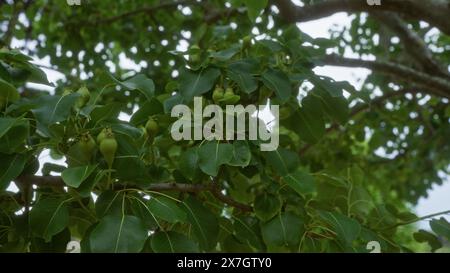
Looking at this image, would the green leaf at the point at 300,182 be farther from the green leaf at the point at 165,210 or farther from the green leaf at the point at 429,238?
the green leaf at the point at 429,238

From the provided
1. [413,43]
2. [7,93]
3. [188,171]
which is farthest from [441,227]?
[413,43]

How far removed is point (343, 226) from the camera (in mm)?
1238

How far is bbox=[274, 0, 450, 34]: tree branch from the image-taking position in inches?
72.2

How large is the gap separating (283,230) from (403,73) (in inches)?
45.8

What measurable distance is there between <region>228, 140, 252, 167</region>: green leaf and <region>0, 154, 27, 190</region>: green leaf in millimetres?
429

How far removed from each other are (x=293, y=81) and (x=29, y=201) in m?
0.70

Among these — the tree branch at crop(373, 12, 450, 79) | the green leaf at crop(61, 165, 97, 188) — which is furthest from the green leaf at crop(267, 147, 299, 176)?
the tree branch at crop(373, 12, 450, 79)

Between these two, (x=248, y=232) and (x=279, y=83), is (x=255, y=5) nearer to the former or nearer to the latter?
(x=279, y=83)

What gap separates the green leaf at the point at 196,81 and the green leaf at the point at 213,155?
14 cm

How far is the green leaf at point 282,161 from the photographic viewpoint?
4.36 ft

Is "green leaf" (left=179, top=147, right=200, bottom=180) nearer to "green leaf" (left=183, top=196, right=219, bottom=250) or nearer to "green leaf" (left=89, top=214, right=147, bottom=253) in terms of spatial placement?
"green leaf" (left=183, top=196, right=219, bottom=250)

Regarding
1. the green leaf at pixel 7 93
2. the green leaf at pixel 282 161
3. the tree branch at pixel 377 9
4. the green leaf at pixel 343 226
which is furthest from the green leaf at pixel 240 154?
the tree branch at pixel 377 9

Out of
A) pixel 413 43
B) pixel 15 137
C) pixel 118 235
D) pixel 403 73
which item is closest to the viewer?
pixel 118 235

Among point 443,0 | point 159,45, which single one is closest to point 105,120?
point 443,0
